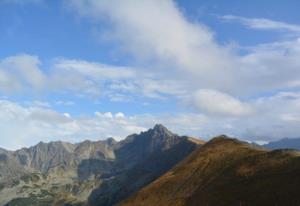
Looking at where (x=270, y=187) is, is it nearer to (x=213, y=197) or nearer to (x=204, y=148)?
(x=213, y=197)

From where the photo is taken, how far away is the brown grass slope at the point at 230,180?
369 feet

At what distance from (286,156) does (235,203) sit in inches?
1116

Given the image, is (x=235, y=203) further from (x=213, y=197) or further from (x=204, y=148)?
(x=204, y=148)

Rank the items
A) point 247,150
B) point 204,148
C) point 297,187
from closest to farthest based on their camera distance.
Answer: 1. point 297,187
2. point 247,150
3. point 204,148

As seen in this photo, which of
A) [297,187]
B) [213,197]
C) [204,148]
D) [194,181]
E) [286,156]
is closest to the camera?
[297,187]

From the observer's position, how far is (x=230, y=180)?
132m

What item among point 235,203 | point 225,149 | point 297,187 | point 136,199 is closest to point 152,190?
point 136,199

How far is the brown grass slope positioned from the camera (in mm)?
112438

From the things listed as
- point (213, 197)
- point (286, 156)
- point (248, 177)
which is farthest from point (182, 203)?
point (286, 156)

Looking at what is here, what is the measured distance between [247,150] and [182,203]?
3737cm

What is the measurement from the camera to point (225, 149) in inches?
6521

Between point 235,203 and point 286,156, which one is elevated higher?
point 286,156

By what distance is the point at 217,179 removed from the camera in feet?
454

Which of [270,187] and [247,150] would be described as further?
[247,150]
